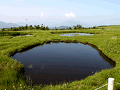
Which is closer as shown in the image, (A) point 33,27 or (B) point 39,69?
(B) point 39,69

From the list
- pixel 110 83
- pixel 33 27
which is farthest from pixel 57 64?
pixel 33 27

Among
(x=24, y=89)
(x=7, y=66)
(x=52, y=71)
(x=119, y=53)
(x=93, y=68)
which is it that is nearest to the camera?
(x=24, y=89)

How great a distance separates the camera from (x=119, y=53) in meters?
16.8

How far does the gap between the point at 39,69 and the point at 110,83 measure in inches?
386

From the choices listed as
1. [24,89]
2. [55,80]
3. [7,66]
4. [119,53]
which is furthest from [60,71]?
[119,53]

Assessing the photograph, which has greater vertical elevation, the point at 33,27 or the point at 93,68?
the point at 33,27

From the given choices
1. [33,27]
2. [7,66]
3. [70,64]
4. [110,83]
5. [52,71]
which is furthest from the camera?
[33,27]

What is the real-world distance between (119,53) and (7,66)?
60.1 feet

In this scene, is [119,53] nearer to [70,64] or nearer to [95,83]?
[70,64]

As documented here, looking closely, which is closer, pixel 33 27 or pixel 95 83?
pixel 95 83

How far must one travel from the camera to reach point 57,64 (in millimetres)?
14539

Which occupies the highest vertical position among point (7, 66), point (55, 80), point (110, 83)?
point (110, 83)

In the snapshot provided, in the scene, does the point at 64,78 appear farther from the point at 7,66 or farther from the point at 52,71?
the point at 7,66

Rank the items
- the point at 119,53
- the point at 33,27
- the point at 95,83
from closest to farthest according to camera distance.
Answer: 1. the point at 95,83
2. the point at 119,53
3. the point at 33,27
